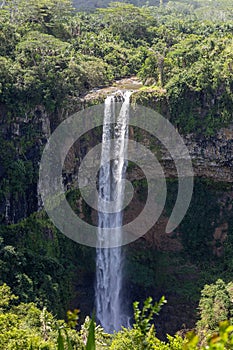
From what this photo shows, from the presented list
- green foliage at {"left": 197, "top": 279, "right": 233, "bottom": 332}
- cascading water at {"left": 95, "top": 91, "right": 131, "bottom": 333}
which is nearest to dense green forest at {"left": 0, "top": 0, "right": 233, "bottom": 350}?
green foliage at {"left": 197, "top": 279, "right": 233, "bottom": 332}

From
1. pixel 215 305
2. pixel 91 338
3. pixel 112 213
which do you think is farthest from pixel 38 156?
pixel 91 338

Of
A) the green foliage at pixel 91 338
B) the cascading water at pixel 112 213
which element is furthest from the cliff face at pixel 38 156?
the green foliage at pixel 91 338

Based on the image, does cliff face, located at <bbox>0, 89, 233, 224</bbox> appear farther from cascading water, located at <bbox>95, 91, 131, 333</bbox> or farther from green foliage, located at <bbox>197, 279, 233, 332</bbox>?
green foliage, located at <bbox>197, 279, 233, 332</bbox>

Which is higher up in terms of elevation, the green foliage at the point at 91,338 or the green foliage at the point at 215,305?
the green foliage at the point at 215,305

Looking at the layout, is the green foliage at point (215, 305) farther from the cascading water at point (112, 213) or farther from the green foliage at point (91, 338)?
the green foliage at point (91, 338)

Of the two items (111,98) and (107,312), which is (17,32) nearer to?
(111,98)

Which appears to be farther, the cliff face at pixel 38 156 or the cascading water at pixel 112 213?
the cascading water at pixel 112 213

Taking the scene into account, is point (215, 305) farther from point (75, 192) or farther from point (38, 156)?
point (38, 156)

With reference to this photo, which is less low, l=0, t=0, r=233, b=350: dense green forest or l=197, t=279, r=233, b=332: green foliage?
l=0, t=0, r=233, b=350: dense green forest
